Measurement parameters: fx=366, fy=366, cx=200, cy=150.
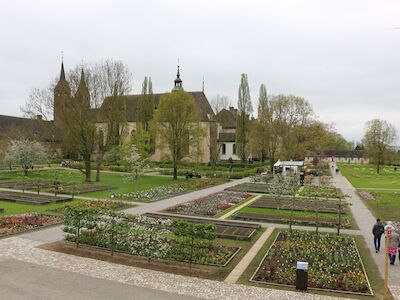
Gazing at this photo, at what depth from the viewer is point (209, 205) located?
78.2 feet

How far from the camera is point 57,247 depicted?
13547 millimetres

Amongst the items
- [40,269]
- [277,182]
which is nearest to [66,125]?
[277,182]

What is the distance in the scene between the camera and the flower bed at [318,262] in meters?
10.3

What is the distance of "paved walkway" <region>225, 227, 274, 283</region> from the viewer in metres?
10.8

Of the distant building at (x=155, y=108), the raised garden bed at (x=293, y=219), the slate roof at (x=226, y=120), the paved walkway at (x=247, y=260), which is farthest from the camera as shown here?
the slate roof at (x=226, y=120)

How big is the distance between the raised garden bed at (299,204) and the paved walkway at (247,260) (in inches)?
270

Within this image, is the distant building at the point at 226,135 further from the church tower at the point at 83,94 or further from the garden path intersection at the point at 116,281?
the garden path intersection at the point at 116,281

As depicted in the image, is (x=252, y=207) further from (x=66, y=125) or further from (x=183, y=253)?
(x=66, y=125)

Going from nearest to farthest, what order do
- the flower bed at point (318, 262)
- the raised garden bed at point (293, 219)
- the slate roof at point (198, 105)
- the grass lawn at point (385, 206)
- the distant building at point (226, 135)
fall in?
the flower bed at point (318, 262) < the raised garden bed at point (293, 219) < the grass lawn at point (385, 206) < the slate roof at point (198, 105) < the distant building at point (226, 135)

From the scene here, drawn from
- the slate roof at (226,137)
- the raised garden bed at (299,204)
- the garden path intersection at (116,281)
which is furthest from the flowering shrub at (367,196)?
the slate roof at (226,137)

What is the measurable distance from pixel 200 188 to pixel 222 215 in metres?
12.8

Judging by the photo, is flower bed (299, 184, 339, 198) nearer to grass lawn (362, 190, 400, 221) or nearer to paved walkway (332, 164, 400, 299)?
paved walkway (332, 164, 400, 299)

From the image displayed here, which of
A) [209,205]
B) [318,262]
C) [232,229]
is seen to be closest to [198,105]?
[209,205]

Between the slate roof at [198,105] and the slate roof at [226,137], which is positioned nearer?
the slate roof at [198,105]
